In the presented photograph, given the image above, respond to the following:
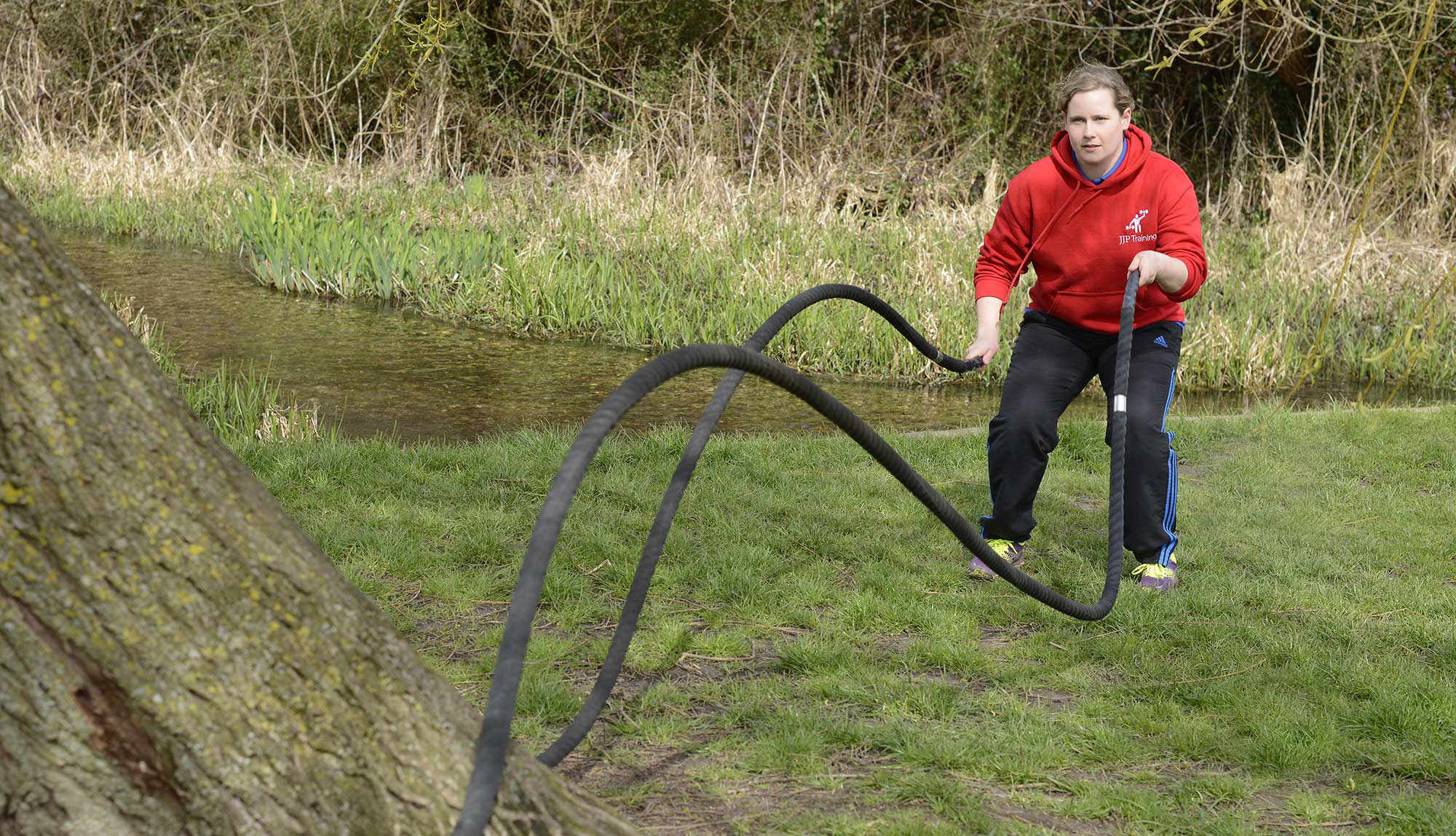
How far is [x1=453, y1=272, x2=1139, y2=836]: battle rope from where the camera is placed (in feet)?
5.57

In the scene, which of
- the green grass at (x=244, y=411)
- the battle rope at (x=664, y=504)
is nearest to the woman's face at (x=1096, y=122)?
the battle rope at (x=664, y=504)

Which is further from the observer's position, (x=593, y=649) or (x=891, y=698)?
(x=593, y=649)

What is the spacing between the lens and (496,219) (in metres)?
10.5

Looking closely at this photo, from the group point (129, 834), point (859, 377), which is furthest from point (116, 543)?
point (859, 377)

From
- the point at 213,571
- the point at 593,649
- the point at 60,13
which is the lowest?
the point at 593,649

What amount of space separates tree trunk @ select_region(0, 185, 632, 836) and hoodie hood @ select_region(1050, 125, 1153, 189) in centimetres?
321

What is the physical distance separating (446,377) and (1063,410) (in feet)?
14.0

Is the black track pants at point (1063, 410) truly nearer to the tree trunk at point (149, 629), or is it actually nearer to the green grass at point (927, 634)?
the green grass at point (927, 634)

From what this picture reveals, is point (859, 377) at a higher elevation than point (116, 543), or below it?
below

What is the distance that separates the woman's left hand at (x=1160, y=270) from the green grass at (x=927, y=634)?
38.2 inches

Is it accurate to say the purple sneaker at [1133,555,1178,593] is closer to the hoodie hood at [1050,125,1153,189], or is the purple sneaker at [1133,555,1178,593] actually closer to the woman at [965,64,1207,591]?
the woman at [965,64,1207,591]

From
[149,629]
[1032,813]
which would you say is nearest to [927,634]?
[1032,813]

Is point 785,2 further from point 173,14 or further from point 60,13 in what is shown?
point 60,13

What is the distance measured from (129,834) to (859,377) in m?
6.88
